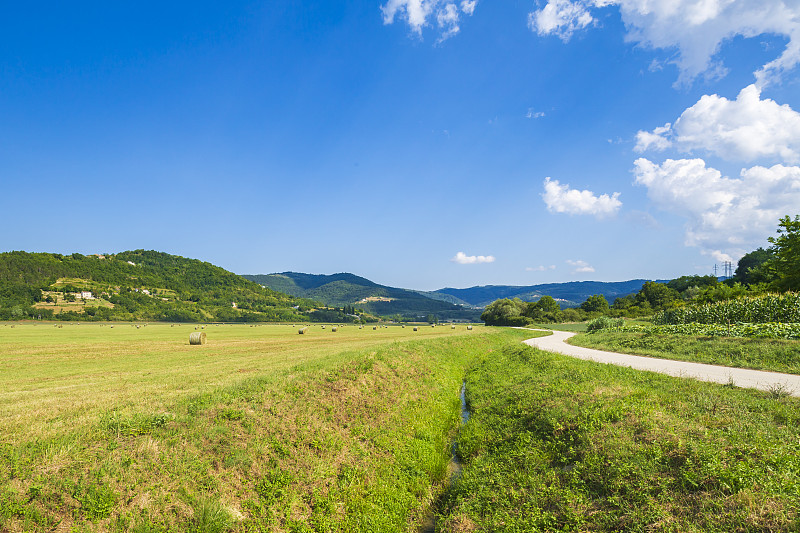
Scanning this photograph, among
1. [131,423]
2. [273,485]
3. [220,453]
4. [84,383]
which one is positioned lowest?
[273,485]

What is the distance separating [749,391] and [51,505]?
1971 cm

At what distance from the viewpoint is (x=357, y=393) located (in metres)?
16.4

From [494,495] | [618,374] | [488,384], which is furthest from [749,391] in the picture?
[488,384]

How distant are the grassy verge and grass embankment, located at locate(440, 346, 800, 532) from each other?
28.2 feet

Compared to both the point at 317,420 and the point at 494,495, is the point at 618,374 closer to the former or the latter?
the point at 494,495

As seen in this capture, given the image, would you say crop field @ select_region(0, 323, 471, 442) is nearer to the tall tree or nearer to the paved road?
the paved road

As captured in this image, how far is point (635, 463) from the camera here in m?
8.51

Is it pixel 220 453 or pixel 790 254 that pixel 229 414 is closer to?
pixel 220 453

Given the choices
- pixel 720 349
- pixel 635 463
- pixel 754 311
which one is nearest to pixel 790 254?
pixel 754 311

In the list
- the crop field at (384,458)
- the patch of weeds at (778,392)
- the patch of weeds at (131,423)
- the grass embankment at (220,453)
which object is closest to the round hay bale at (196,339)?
the grass embankment at (220,453)

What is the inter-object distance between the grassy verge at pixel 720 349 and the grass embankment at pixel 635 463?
859cm

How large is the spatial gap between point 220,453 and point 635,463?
35.1 ft

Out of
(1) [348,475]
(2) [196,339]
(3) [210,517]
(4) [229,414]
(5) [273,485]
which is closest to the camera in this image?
(3) [210,517]

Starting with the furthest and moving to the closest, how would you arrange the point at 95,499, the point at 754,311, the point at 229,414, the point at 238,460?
the point at 754,311, the point at 229,414, the point at 238,460, the point at 95,499
